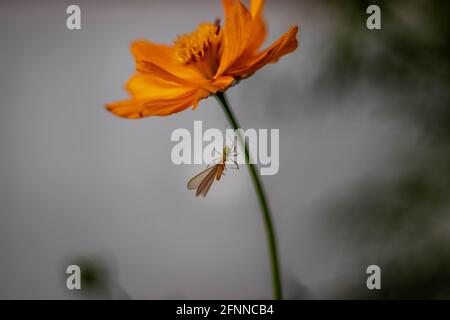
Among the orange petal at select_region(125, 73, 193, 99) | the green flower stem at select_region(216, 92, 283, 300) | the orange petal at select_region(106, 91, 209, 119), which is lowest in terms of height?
the green flower stem at select_region(216, 92, 283, 300)

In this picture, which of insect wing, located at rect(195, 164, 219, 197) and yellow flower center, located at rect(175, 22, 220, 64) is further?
insect wing, located at rect(195, 164, 219, 197)

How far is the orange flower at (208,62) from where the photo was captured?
59 centimetres

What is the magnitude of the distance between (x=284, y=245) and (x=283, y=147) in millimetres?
139

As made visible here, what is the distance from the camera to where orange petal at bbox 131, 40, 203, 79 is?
0.63 m

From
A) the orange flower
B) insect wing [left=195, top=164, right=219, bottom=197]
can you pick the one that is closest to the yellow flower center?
the orange flower

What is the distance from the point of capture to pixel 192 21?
73 centimetres

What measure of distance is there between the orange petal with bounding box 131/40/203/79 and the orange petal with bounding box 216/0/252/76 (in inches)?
1.8

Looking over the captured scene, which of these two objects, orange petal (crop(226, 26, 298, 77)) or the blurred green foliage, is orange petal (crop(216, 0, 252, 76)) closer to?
orange petal (crop(226, 26, 298, 77))

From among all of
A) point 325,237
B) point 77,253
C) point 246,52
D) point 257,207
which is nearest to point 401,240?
point 325,237

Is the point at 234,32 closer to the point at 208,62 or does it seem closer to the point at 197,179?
the point at 208,62

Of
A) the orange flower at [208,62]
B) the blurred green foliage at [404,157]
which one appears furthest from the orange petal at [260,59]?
the blurred green foliage at [404,157]

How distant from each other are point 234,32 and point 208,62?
0.18 feet
